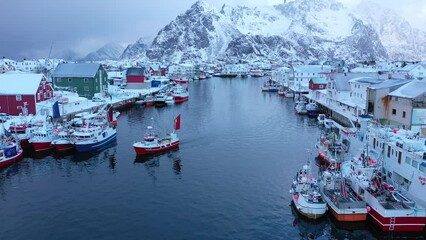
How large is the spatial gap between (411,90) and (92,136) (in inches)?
1330

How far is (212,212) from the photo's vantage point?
83.3 feet

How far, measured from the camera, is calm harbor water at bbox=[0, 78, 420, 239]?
23078 mm

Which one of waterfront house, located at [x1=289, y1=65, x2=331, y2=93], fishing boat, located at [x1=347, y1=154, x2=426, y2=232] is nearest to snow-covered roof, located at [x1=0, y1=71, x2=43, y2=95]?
fishing boat, located at [x1=347, y1=154, x2=426, y2=232]

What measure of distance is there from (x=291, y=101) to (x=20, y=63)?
12304cm

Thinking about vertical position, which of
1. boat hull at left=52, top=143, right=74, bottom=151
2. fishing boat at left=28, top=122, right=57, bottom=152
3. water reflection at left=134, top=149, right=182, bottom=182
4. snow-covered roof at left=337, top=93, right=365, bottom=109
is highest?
snow-covered roof at left=337, top=93, right=365, bottom=109

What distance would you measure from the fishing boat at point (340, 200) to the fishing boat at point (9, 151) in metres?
28.0

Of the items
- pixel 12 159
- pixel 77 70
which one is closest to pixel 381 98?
pixel 12 159

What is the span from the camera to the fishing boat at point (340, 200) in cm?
2367

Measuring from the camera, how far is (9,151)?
35750 millimetres

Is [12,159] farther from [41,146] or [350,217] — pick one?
[350,217]

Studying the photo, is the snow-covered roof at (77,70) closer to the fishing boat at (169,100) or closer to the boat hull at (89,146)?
the fishing boat at (169,100)

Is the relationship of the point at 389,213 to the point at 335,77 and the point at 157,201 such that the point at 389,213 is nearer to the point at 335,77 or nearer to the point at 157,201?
the point at 157,201

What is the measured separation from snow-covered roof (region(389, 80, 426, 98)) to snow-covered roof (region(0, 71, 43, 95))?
45.6 metres

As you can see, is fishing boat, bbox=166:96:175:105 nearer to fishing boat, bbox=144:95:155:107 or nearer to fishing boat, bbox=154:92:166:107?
fishing boat, bbox=154:92:166:107
